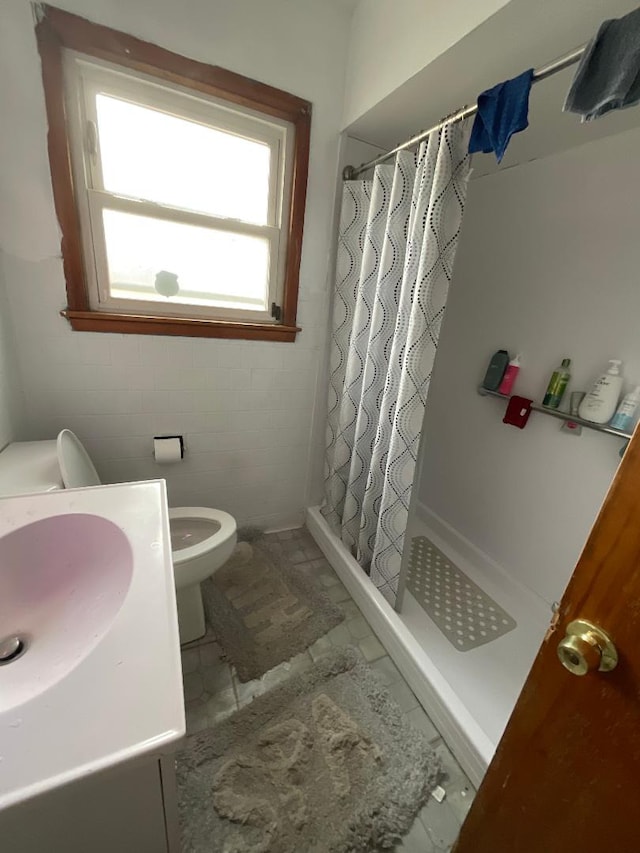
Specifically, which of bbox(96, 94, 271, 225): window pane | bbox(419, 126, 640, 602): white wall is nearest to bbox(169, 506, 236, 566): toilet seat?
bbox(419, 126, 640, 602): white wall

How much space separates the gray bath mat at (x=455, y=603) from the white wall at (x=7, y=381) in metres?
1.82

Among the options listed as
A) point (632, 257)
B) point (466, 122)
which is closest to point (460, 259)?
point (632, 257)

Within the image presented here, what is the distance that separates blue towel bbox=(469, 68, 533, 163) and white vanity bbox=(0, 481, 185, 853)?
1.36m

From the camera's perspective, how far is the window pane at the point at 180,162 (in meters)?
1.26

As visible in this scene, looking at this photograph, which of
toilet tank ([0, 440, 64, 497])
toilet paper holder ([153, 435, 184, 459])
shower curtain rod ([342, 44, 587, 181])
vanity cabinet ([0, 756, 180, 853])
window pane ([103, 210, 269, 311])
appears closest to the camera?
vanity cabinet ([0, 756, 180, 853])

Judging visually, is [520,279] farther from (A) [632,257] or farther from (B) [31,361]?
(B) [31,361]

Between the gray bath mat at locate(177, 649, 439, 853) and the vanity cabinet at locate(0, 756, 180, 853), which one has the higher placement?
the vanity cabinet at locate(0, 756, 180, 853)

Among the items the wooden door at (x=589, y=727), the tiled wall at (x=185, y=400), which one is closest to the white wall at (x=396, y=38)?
the tiled wall at (x=185, y=400)

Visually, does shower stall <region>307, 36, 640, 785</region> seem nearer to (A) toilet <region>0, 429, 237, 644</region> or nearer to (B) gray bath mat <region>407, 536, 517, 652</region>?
(B) gray bath mat <region>407, 536, 517, 652</region>

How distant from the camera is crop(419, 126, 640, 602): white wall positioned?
52.9 inches

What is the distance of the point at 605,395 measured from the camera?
4.36 feet

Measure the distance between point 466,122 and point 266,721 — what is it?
2.01 m

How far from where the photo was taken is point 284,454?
1921 mm

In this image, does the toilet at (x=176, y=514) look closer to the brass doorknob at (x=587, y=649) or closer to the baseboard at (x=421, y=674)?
the baseboard at (x=421, y=674)
